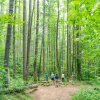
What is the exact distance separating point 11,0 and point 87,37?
6.77 metres

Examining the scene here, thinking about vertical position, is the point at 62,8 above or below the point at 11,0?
above

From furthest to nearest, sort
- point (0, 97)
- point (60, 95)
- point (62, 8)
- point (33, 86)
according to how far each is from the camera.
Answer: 1. point (62, 8)
2. point (33, 86)
3. point (60, 95)
4. point (0, 97)

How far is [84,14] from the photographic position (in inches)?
160

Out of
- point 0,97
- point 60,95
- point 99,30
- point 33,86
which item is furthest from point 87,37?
point 33,86

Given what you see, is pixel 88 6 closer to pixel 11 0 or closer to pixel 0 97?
pixel 0 97

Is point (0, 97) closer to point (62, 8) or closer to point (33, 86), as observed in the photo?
point (33, 86)

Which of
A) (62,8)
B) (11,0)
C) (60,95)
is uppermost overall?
(62,8)

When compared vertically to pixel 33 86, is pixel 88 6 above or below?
above

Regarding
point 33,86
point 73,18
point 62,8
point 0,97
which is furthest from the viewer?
point 62,8

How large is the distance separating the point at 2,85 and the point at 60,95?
5120 mm

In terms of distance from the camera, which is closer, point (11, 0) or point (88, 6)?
point (88, 6)

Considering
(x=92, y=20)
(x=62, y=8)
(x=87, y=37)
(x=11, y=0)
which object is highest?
(x=62, y=8)

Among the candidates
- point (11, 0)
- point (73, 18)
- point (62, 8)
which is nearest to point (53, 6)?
point (62, 8)

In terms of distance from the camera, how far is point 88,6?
12.7 ft
